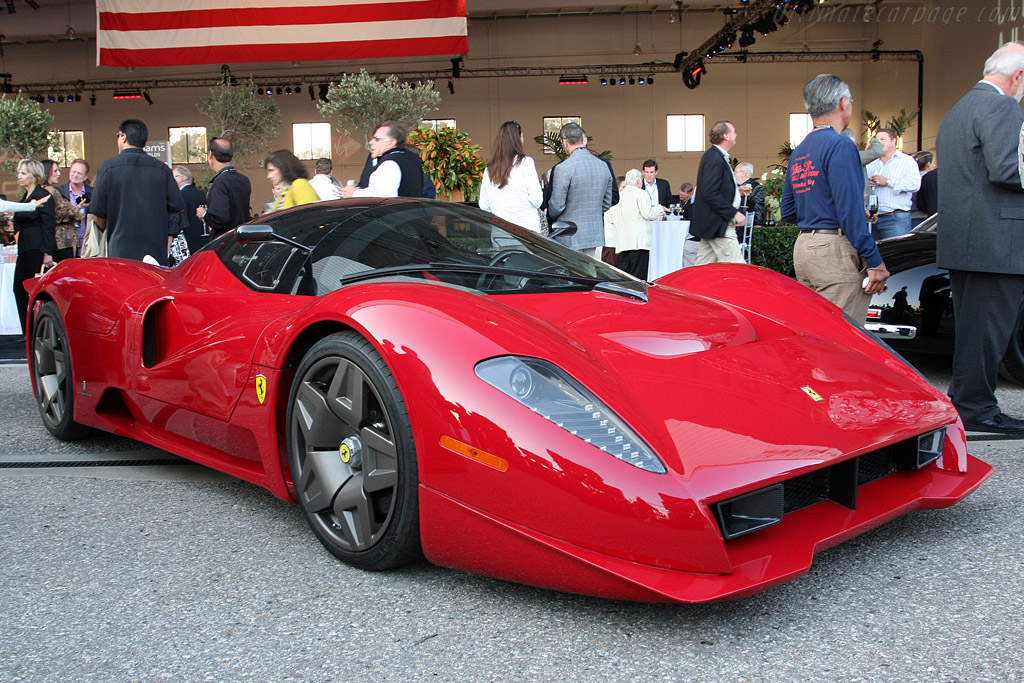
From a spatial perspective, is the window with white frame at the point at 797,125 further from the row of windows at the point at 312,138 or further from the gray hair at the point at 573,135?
the gray hair at the point at 573,135

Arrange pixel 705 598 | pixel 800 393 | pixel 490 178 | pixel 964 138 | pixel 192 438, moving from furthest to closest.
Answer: pixel 490 178 < pixel 964 138 < pixel 192 438 < pixel 800 393 < pixel 705 598

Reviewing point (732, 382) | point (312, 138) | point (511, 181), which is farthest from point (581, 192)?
point (312, 138)

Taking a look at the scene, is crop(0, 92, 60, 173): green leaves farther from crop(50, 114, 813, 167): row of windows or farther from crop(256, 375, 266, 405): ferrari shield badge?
crop(256, 375, 266, 405): ferrari shield badge

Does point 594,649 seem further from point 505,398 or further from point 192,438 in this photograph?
point 192,438

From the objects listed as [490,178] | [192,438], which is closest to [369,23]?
[490,178]

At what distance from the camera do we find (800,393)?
7.43ft

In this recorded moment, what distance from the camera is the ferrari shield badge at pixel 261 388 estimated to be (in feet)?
8.51

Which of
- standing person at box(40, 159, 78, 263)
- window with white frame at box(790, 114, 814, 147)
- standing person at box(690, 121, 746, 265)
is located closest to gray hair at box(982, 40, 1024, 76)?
standing person at box(690, 121, 746, 265)

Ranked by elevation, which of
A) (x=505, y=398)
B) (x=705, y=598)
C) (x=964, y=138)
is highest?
(x=964, y=138)

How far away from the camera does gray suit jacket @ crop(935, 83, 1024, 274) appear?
12.0 ft

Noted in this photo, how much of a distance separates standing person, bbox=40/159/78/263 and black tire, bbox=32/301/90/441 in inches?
172

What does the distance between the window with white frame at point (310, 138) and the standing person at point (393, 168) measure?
23.2m

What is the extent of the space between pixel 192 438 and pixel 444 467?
1.35 m

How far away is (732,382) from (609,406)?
0.42 metres
